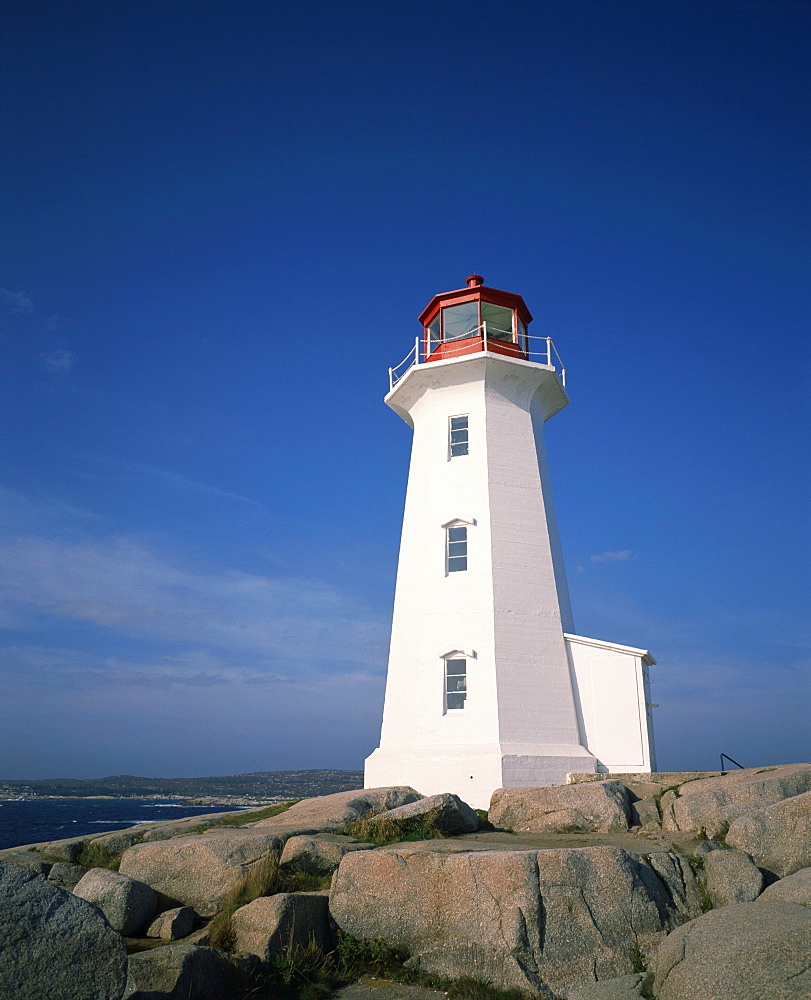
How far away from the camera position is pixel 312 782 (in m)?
85.2

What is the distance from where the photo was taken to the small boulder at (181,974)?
7.13 metres

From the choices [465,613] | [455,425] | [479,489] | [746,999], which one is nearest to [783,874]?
[746,999]

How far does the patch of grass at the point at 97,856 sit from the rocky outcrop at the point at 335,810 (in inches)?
88.5

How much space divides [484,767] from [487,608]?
3764 millimetres

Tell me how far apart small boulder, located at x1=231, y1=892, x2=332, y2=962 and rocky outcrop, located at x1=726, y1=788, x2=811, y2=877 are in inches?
227

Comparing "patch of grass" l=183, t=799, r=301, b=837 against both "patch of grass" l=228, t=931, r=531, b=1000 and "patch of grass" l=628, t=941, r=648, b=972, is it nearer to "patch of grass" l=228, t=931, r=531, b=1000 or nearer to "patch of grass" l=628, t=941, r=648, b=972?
"patch of grass" l=228, t=931, r=531, b=1000

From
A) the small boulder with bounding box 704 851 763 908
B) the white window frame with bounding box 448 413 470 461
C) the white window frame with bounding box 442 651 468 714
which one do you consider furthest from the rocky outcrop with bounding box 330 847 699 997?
the white window frame with bounding box 448 413 470 461

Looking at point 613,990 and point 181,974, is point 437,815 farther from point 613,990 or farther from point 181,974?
point 181,974

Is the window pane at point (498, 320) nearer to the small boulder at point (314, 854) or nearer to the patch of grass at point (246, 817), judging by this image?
the patch of grass at point (246, 817)

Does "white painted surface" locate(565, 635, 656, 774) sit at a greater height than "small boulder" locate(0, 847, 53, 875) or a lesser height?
greater

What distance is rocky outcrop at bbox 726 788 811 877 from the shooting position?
9.88 meters

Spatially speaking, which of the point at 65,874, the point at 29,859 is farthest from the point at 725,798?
the point at 29,859

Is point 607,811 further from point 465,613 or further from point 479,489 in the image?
point 479,489

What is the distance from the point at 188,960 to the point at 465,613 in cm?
1224
